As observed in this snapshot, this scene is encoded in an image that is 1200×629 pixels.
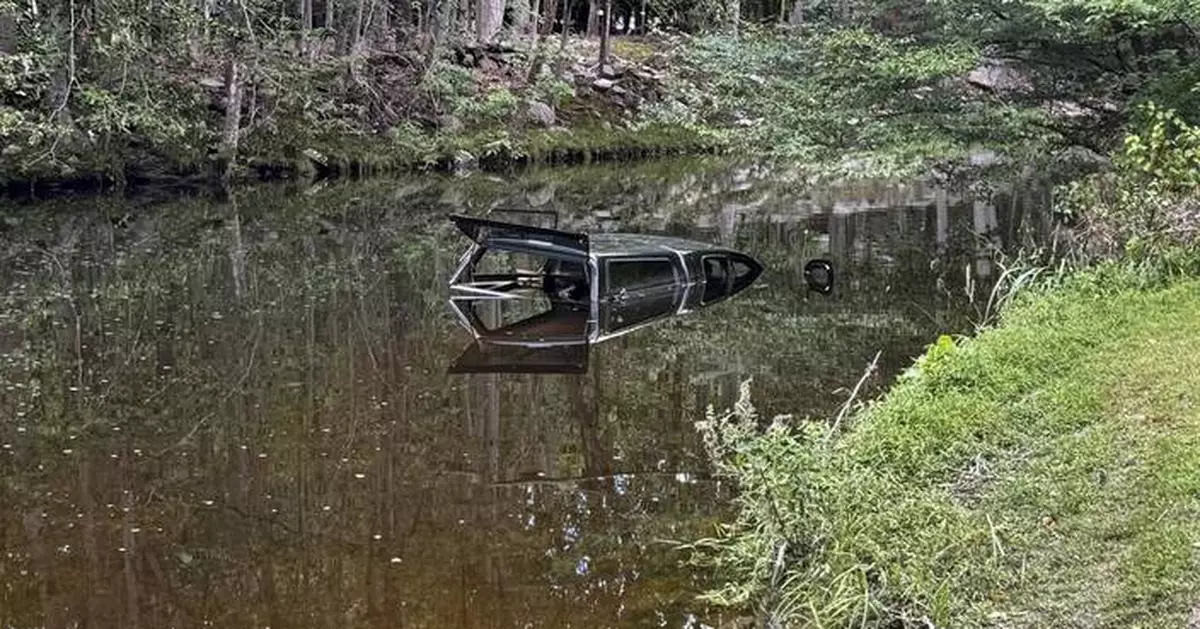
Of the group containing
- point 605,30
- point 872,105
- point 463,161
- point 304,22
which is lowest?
point 463,161

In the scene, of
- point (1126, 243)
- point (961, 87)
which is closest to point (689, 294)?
point (961, 87)

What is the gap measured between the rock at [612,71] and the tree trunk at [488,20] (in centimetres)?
391

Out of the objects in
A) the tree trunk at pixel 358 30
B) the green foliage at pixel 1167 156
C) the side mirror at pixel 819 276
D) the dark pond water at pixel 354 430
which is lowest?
the dark pond water at pixel 354 430

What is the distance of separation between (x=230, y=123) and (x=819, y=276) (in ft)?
52.9

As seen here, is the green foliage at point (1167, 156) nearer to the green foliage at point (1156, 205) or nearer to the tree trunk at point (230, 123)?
the green foliage at point (1156, 205)

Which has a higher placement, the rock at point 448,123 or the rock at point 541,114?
the rock at point 541,114

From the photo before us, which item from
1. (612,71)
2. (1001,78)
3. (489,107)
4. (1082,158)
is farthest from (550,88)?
(1082,158)

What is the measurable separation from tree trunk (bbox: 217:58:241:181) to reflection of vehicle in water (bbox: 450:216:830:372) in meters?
12.6

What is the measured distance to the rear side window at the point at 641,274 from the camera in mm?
14586

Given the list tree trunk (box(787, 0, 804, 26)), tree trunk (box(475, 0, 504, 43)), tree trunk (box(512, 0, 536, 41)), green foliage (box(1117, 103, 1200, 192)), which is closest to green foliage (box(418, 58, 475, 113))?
tree trunk (box(475, 0, 504, 43))

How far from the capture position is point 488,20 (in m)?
40.0

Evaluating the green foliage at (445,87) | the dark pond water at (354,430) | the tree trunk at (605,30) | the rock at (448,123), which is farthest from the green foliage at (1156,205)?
the tree trunk at (605,30)

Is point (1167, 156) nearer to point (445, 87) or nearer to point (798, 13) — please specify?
point (798, 13)

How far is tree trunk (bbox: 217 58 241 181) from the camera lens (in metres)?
26.3
